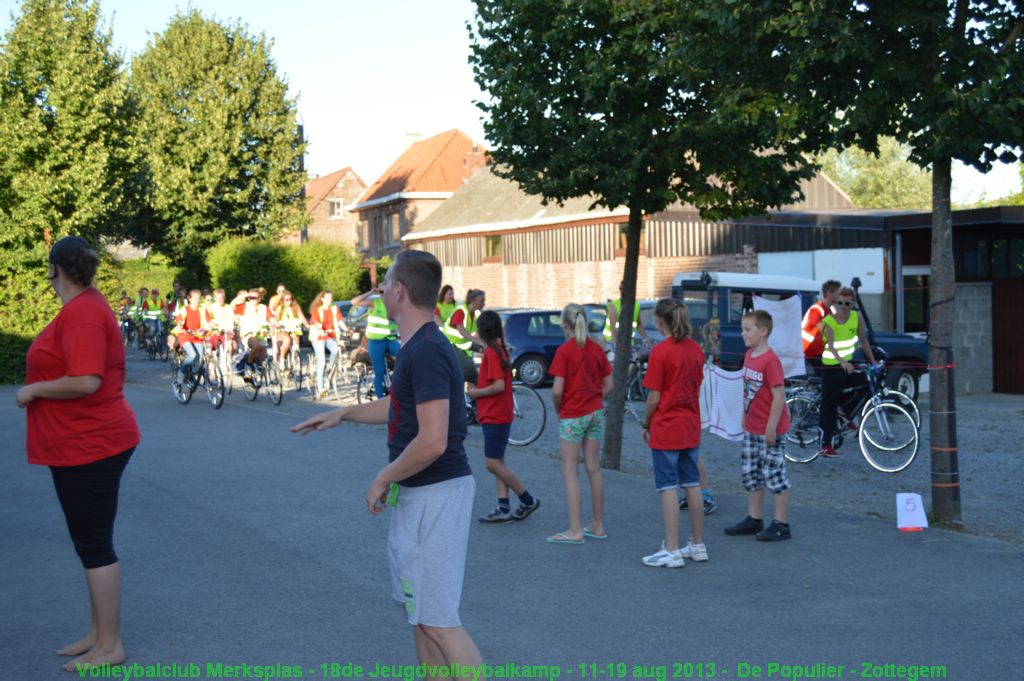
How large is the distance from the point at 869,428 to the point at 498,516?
16.2 ft

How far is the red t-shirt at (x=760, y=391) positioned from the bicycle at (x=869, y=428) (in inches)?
130

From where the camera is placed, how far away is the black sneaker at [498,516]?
8.88m

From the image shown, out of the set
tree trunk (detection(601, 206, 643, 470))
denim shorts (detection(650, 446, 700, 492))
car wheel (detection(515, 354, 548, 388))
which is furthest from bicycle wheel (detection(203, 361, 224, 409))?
denim shorts (detection(650, 446, 700, 492))

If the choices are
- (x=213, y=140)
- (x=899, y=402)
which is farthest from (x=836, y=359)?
(x=213, y=140)

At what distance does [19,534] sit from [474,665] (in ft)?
18.5

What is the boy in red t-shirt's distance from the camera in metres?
8.16

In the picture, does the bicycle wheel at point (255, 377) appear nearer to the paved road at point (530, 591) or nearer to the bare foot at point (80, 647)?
the paved road at point (530, 591)

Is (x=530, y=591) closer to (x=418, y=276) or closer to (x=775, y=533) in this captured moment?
(x=775, y=533)

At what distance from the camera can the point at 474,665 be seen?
407 cm

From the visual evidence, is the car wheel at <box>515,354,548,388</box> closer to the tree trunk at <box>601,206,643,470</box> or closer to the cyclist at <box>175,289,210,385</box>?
the cyclist at <box>175,289,210,385</box>

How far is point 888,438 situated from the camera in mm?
11922

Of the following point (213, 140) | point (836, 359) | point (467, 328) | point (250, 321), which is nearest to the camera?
point (836, 359)

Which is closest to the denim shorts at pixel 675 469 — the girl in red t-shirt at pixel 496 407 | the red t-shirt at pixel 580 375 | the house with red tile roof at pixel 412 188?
the red t-shirt at pixel 580 375

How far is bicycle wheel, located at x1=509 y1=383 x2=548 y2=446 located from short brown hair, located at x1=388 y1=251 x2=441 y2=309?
32.8 feet
